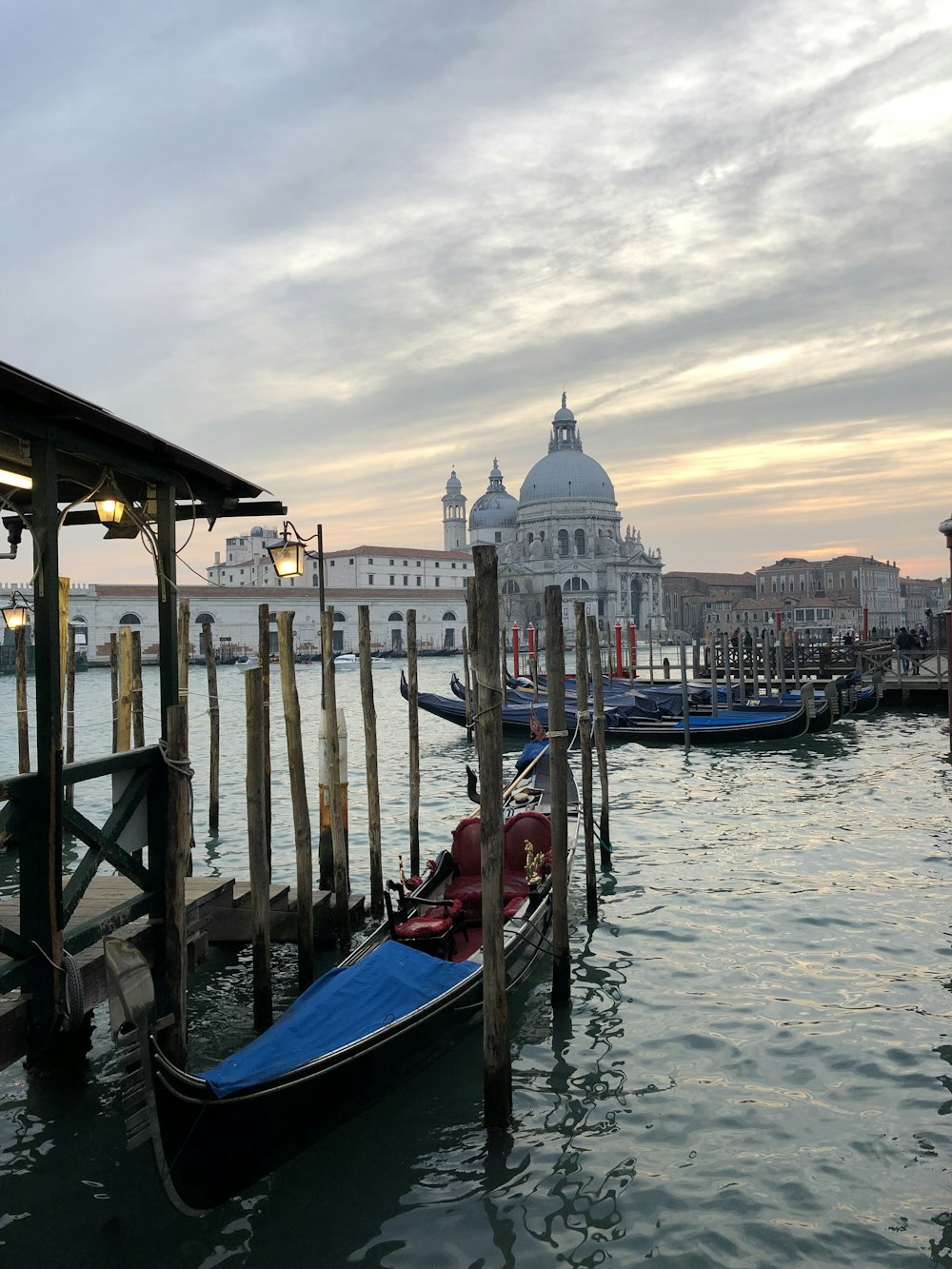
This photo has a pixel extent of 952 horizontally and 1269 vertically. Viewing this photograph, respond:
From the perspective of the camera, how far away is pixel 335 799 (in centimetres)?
629

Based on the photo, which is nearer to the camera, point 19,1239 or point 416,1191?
point 19,1239

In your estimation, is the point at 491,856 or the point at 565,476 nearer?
the point at 491,856

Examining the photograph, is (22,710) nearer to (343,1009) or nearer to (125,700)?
(125,700)

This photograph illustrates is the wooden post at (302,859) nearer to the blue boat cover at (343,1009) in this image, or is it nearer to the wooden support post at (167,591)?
the blue boat cover at (343,1009)

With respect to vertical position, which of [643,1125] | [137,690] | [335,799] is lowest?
[643,1125]

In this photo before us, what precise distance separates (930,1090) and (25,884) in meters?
3.60

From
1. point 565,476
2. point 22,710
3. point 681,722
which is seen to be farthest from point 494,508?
point 22,710

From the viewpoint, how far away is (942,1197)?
11.5 ft

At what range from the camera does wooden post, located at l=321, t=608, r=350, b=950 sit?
5.98 metres

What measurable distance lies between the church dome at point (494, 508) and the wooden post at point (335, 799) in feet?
254

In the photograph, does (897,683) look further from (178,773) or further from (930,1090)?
(178,773)

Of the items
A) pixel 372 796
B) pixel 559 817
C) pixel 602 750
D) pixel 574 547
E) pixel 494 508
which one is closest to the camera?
pixel 559 817

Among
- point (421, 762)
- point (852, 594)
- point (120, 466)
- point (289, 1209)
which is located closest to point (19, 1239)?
point (289, 1209)

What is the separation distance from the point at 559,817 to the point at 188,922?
1.79 metres
